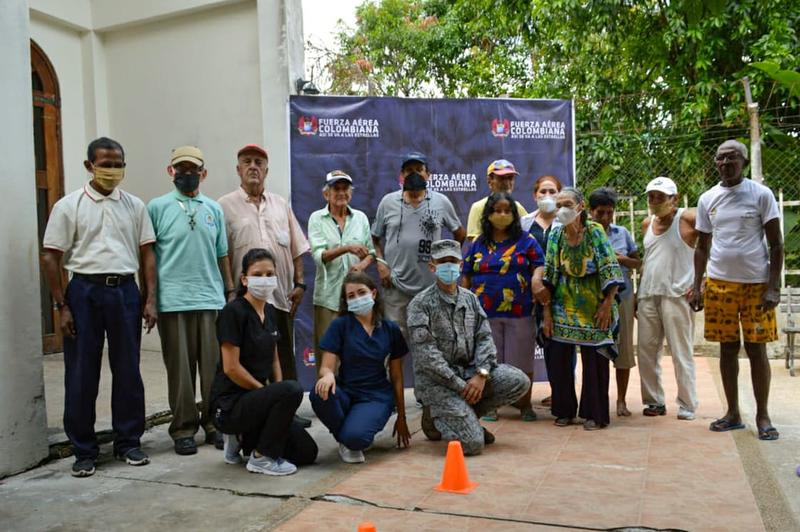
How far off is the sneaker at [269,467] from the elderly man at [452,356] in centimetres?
102

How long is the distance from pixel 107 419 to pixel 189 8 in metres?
4.27

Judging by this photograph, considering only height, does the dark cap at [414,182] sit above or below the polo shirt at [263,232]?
above

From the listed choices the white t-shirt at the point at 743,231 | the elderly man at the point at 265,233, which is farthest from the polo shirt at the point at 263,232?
the white t-shirt at the point at 743,231

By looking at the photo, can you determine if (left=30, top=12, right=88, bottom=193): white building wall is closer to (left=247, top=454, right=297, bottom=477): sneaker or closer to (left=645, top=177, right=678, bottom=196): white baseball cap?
(left=247, top=454, right=297, bottom=477): sneaker

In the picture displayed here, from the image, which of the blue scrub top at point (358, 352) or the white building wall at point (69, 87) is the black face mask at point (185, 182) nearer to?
the blue scrub top at point (358, 352)

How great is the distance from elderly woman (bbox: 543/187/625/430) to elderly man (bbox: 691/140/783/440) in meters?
0.65

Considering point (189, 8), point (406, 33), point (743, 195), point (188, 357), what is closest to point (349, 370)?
point (188, 357)

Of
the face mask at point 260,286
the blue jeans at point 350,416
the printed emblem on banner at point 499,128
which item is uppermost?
the printed emblem on banner at point 499,128

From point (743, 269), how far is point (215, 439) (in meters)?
3.57

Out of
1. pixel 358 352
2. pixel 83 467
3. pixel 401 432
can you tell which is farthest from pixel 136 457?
pixel 401 432

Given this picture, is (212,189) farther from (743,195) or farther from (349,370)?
(743,195)

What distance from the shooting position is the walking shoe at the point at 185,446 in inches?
187

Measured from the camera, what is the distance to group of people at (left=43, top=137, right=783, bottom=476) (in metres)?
4.39

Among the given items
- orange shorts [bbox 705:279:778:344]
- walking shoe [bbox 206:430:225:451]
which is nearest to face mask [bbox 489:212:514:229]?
orange shorts [bbox 705:279:778:344]
